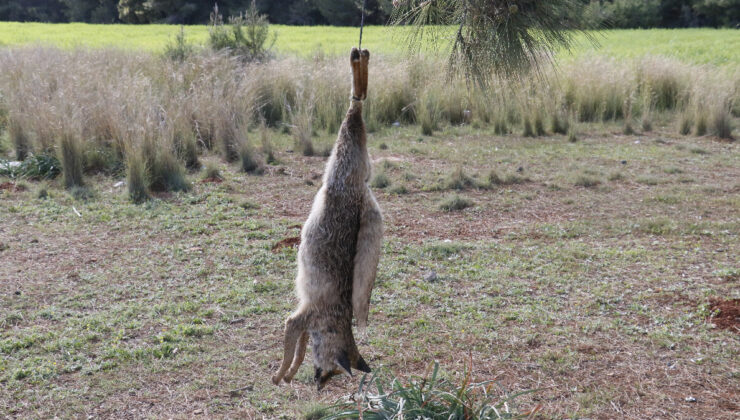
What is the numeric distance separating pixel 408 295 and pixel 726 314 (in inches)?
105

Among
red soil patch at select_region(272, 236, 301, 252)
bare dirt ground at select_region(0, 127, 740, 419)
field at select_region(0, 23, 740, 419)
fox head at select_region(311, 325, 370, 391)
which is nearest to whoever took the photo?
fox head at select_region(311, 325, 370, 391)

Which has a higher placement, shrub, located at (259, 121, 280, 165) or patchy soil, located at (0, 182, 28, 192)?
shrub, located at (259, 121, 280, 165)

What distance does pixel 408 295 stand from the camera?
5.84 metres

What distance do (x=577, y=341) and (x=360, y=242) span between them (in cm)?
346

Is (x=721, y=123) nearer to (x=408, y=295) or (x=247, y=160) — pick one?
(x=247, y=160)

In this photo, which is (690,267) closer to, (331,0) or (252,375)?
(252,375)

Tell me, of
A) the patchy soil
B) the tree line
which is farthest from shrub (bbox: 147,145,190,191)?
the tree line

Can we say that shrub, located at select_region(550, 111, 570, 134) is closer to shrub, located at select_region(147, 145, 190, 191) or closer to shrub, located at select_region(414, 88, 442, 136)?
shrub, located at select_region(414, 88, 442, 136)

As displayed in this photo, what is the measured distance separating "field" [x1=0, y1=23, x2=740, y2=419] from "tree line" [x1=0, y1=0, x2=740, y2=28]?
18917mm

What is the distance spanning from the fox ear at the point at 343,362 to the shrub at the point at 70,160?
25.7 feet

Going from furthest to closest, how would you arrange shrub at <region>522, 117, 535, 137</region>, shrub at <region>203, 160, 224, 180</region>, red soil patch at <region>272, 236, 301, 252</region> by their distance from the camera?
shrub at <region>522, 117, 535, 137</region> → shrub at <region>203, 160, 224, 180</region> → red soil patch at <region>272, 236, 301, 252</region>

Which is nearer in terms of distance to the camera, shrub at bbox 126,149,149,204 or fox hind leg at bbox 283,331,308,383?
fox hind leg at bbox 283,331,308,383

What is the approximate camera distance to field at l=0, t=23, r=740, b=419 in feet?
14.9

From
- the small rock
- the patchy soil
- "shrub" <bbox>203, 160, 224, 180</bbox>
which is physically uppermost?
"shrub" <bbox>203, 160, 224, 180</bbox>
